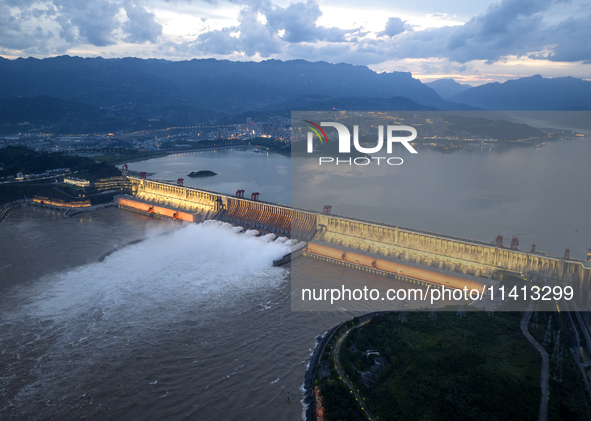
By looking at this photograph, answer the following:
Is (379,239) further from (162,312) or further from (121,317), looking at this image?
(121,317)

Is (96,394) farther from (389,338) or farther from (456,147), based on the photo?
(456,147)

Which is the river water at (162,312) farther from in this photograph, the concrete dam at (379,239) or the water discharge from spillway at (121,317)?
the concrete dam at (379,239)

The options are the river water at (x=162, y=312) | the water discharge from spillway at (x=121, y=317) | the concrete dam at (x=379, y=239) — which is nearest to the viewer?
the river water at (x=162, y=312)

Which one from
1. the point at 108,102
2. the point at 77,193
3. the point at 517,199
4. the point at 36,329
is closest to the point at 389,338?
the point at 36,329

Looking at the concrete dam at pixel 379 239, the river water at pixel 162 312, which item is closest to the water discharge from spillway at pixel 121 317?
the river water at pixel 162 312

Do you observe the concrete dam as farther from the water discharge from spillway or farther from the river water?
the water discharge from spillway
